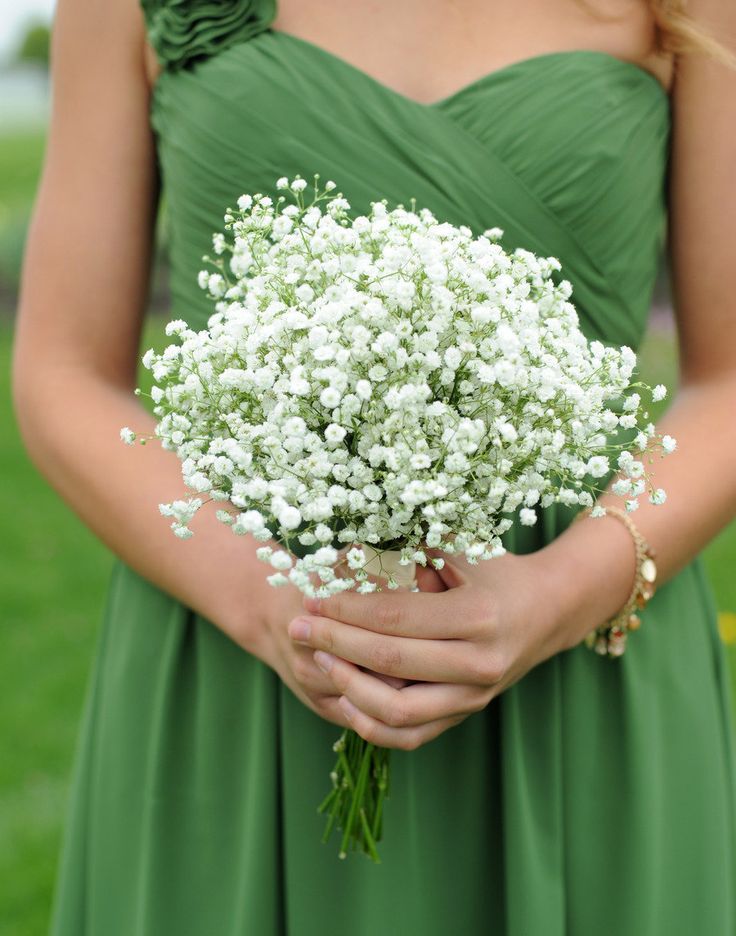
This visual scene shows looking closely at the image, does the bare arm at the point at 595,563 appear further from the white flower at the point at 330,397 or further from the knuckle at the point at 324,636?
the white flower at the point at 330,397

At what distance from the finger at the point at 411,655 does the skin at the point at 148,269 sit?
0.21m

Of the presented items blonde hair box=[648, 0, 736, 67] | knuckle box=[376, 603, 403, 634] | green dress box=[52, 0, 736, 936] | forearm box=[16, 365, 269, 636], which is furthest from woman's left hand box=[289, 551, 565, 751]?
blonde hair box=[648, 0, 736, 67]

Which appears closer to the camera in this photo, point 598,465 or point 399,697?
point 598,465

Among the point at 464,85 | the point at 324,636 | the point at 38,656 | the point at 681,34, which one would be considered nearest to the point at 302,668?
the point at 324,636

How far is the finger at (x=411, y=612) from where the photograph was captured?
65.9 inches

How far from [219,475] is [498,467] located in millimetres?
370

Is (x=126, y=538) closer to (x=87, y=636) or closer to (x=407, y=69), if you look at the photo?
(x=407, y=69)

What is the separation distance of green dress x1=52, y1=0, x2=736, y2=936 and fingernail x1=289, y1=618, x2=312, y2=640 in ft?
1.27

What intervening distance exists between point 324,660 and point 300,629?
0.21 feet

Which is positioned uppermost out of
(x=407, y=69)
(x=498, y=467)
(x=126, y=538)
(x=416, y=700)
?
(x=407, y=69)

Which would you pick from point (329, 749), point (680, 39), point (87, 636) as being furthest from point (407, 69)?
point (87, 636)

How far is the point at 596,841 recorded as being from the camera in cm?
215

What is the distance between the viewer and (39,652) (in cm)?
600

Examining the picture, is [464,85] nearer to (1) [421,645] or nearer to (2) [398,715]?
(1) [421,645]
